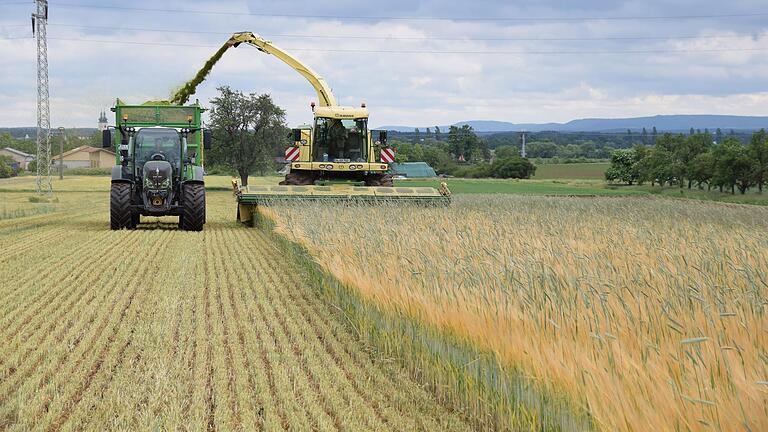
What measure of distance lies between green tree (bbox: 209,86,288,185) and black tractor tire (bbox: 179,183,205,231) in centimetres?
3348

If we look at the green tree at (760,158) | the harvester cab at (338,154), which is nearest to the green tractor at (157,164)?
the harvester cab at (338,154)

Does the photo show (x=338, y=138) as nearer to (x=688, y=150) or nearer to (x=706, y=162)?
(x=706, y=162)

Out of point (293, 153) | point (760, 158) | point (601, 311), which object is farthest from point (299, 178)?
point (760, 158)

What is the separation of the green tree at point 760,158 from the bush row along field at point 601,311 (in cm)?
2817

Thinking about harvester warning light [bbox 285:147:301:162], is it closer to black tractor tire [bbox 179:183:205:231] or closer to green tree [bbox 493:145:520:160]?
black tractor tire [bbox 179:183:205:231]

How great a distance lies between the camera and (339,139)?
2530cm

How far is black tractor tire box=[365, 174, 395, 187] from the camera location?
24.5 m

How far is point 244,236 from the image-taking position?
19562mm

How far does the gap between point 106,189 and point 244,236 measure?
41.2 meters

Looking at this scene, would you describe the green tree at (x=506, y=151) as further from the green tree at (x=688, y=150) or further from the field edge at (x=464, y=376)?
the field edge at (x=464, y=376)

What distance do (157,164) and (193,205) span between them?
3.85 feet

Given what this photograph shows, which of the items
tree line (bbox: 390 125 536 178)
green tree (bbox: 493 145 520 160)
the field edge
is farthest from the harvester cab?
green tree (bbox: 493 145 520 160)

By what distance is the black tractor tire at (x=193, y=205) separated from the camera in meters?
19.8

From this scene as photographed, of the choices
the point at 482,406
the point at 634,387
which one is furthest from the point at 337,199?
the point at 634,387
